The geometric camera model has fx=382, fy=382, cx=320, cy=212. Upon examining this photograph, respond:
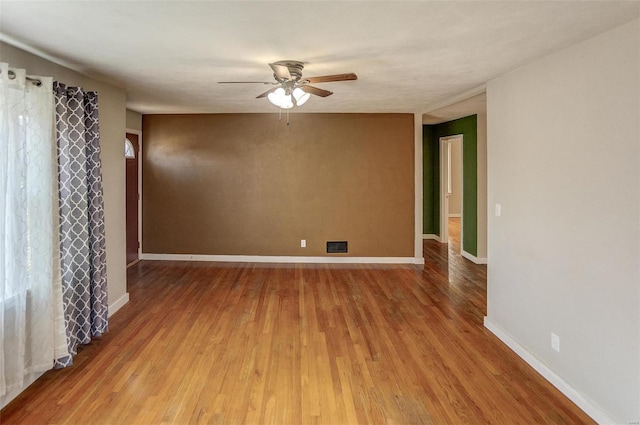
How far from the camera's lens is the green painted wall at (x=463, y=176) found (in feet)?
21.5

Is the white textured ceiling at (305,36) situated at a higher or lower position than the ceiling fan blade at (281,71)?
higher

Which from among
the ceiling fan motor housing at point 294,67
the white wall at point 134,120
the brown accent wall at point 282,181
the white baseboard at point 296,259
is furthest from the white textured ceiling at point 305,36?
the white baseboard at point 296,259

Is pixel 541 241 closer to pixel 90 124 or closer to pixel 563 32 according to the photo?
pixel 563 32

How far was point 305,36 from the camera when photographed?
256 centimetres

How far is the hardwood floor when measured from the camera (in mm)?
2383

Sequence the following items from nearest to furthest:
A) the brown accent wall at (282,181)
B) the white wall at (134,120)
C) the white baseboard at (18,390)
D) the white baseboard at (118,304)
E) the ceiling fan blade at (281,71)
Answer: the white baseboard at (18,390) → the ceiling fan blade at (281,71) → the white baseboard at (118,304) → the white wall at (134,120) → the brown accent wall at (282,181)

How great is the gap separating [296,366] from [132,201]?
14.8 ft

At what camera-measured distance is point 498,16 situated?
7.25 ft

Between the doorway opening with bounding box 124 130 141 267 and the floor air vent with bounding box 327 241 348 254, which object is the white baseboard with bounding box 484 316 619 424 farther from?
the doorway opening with bounding box 124 130 141 267

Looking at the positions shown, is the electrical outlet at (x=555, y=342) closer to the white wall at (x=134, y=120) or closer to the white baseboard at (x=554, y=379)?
the white baseboard at (x=554, y=379)

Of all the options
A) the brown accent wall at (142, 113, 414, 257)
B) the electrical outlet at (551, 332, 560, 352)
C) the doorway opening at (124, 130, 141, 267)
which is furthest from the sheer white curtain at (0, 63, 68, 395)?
the electrical outlet at (551, 332, 560, 352)

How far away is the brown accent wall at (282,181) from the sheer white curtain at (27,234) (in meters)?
3.50

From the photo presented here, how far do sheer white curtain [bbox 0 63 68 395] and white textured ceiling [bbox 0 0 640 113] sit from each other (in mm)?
475

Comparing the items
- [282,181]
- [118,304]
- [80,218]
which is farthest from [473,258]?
[80,218]
